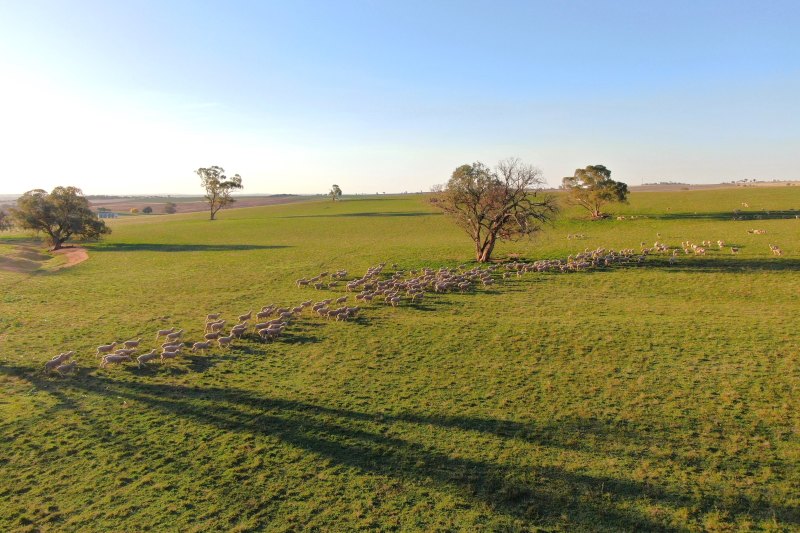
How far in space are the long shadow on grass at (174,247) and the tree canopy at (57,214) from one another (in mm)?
3551

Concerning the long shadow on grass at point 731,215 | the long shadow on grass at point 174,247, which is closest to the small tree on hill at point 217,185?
the long shadow on grass at point 174,247

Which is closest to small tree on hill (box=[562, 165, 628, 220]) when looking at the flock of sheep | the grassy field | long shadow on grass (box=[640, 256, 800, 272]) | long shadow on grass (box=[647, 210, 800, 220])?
long shadow on grass (box=[647, 210, 800, 220])

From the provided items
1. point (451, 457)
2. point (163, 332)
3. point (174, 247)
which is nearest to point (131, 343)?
point (163, 332)

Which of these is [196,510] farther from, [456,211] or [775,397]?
[456,211]

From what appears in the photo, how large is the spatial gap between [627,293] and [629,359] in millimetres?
13453

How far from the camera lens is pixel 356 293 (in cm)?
3170

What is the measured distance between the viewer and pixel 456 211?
42781 millimetres

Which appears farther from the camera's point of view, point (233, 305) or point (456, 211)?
point (456, 211)

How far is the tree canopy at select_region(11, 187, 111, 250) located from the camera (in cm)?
5656

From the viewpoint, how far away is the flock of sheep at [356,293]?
19344 millimetres

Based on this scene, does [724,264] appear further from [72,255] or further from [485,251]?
[72,255]

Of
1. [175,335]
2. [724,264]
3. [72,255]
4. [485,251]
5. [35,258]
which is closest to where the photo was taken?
[175,335]

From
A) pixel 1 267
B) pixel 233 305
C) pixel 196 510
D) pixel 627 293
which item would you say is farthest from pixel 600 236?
pixel 1 267

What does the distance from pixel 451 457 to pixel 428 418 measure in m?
2.13
